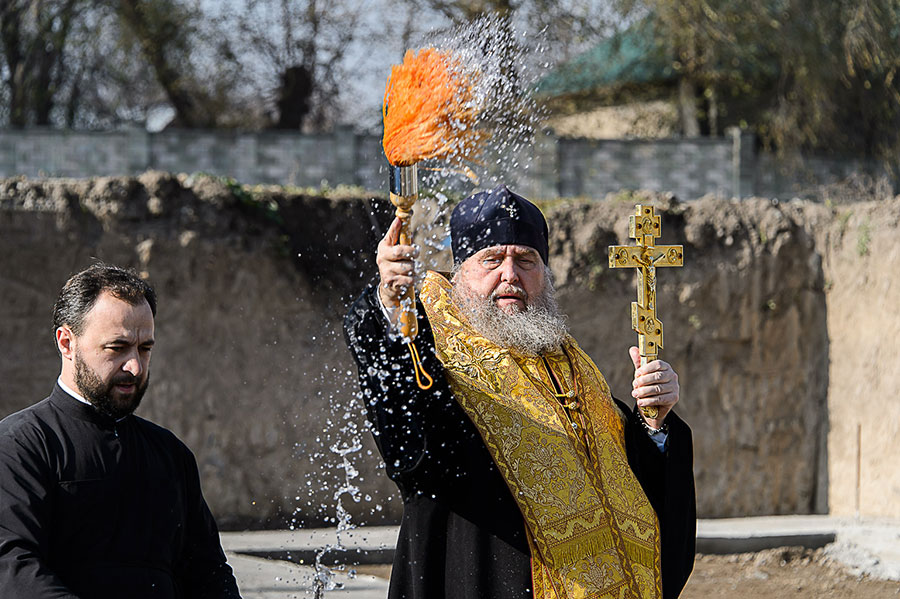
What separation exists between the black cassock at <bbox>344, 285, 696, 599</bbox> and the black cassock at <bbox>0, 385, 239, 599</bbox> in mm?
554

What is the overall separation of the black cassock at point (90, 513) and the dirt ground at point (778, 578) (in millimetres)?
4873

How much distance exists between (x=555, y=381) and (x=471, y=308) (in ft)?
1.18

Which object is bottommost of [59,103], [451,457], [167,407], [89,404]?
[167,407]

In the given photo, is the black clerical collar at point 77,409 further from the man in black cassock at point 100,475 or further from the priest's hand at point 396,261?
the priest's hand at point 396,261

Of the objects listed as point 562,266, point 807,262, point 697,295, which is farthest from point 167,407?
point 807,262

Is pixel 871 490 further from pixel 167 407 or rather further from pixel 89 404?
pixel 89 404

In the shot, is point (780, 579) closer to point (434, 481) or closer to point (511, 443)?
point (511, 443)

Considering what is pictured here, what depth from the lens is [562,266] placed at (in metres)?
9.58

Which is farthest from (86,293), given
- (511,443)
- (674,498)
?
(674,498)

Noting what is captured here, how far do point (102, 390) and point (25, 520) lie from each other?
373 millimetres

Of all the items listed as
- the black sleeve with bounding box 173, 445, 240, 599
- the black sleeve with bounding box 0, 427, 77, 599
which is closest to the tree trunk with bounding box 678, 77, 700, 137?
the black sleeve with bounding box 173, 445, 240, 599

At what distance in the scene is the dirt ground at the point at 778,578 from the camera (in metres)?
7.25

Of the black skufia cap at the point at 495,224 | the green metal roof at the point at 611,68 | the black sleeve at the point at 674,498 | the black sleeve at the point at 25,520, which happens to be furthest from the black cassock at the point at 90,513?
the green metal roof at the point at 611,68

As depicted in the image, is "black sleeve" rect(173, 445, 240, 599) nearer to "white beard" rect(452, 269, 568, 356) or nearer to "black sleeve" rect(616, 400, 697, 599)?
"white beard" rect(452, 269, 568, 356)
